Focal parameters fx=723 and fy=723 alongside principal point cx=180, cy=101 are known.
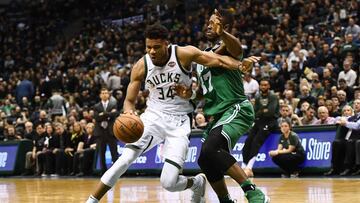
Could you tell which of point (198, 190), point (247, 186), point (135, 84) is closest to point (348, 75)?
point (198, 190)

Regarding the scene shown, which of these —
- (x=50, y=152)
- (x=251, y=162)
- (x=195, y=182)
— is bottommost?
(x=50, y=152)

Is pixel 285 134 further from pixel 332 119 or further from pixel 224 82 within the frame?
pixel 224 82

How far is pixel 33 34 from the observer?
115 ft

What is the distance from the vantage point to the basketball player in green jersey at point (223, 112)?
729cm

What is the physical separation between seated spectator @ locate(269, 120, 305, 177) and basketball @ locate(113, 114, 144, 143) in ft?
25.9

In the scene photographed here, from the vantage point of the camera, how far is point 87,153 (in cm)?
1916

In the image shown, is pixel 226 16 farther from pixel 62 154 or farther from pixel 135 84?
pixel 62 154

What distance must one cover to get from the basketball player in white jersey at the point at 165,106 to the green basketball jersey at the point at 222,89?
0.21 metres

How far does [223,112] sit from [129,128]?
1.03 m

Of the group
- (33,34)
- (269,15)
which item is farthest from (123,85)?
(33,34)

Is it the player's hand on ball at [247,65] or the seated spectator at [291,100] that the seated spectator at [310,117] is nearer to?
the seated spectator at [291,100]

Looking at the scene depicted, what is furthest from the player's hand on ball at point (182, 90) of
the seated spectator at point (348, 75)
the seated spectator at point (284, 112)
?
the seated spectator at point (348, 75)

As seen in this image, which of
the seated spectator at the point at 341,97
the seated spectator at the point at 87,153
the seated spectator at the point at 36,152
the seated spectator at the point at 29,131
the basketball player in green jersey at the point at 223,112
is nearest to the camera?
the basketball player in green jersey at the point at 223,112

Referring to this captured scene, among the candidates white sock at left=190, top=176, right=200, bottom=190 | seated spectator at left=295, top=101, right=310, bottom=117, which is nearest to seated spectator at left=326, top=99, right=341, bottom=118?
seated spectator at left=295, top=101, right=310, bottom=117
